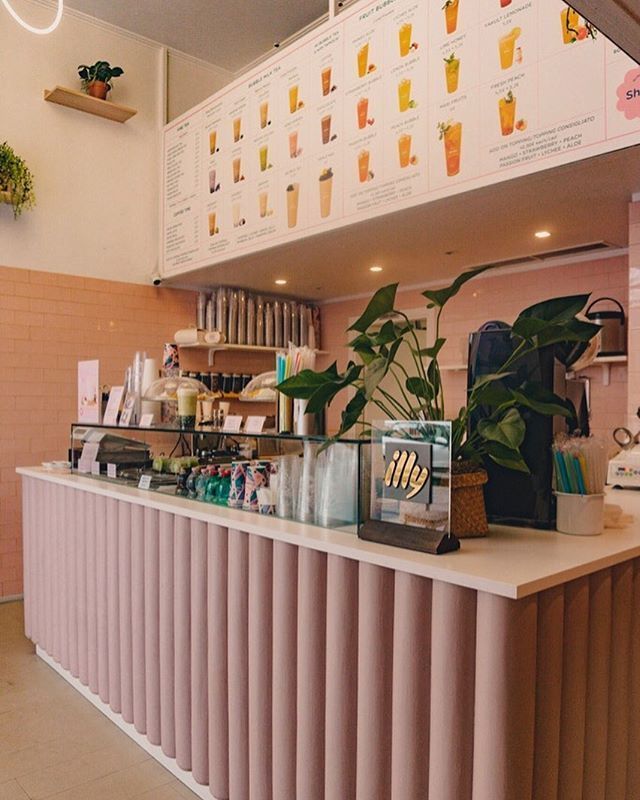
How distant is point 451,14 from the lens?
10.4 feet

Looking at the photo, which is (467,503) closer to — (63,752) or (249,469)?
(249,469)

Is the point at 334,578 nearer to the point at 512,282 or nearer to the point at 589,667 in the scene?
the point at 589,667

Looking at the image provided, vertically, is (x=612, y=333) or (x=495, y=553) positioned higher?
(x=612, y=333)

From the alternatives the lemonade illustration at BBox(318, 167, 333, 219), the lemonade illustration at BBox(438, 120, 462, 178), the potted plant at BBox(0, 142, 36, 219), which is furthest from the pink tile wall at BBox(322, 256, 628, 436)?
the potted plant at BBox(0, 142, 36, 219)

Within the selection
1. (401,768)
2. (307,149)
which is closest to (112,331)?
(307,149)

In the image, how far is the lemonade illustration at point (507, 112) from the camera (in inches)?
116

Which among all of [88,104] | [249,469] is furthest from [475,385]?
[88,104]

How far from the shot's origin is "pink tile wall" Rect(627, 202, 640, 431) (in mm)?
3338

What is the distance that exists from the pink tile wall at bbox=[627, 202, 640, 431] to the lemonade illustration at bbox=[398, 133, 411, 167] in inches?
45.1

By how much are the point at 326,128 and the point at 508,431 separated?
9.11 feet

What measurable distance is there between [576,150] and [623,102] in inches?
9.2

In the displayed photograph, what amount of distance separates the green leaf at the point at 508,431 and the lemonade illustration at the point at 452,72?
2.16 meters

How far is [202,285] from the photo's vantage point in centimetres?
557

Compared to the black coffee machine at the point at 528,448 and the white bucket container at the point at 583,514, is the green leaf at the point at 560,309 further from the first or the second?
the white bucket container at the point at 583,514
